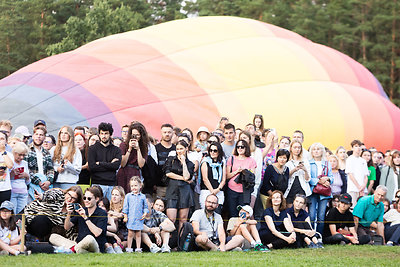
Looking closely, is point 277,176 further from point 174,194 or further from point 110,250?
point 110,250

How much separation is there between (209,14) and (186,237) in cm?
3146

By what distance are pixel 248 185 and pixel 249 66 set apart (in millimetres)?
5611

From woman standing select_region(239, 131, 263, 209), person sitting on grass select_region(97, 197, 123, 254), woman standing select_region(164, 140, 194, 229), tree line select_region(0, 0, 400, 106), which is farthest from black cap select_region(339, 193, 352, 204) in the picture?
tree line select_region(0, 0, 400, 106)

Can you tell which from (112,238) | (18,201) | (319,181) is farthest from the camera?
(319,181)

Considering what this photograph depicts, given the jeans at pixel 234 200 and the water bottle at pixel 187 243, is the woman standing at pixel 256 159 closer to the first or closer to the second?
the jeans at pixel 234 200

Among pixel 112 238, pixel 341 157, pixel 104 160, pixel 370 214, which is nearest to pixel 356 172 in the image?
pixel 341 157

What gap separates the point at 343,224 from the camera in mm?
12383

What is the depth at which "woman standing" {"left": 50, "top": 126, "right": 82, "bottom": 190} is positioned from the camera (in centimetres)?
1030

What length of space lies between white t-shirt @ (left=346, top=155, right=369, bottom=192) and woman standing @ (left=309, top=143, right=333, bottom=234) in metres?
1.35

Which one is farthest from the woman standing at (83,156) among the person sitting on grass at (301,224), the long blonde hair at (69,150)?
the person sitting on grass at (301,224)

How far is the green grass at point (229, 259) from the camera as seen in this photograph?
8570 millimetres

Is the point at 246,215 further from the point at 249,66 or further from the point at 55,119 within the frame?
the point at 249,66

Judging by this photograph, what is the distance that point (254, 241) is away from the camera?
10.7 m

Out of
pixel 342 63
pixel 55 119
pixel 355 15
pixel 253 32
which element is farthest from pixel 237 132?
pixel 355 15
